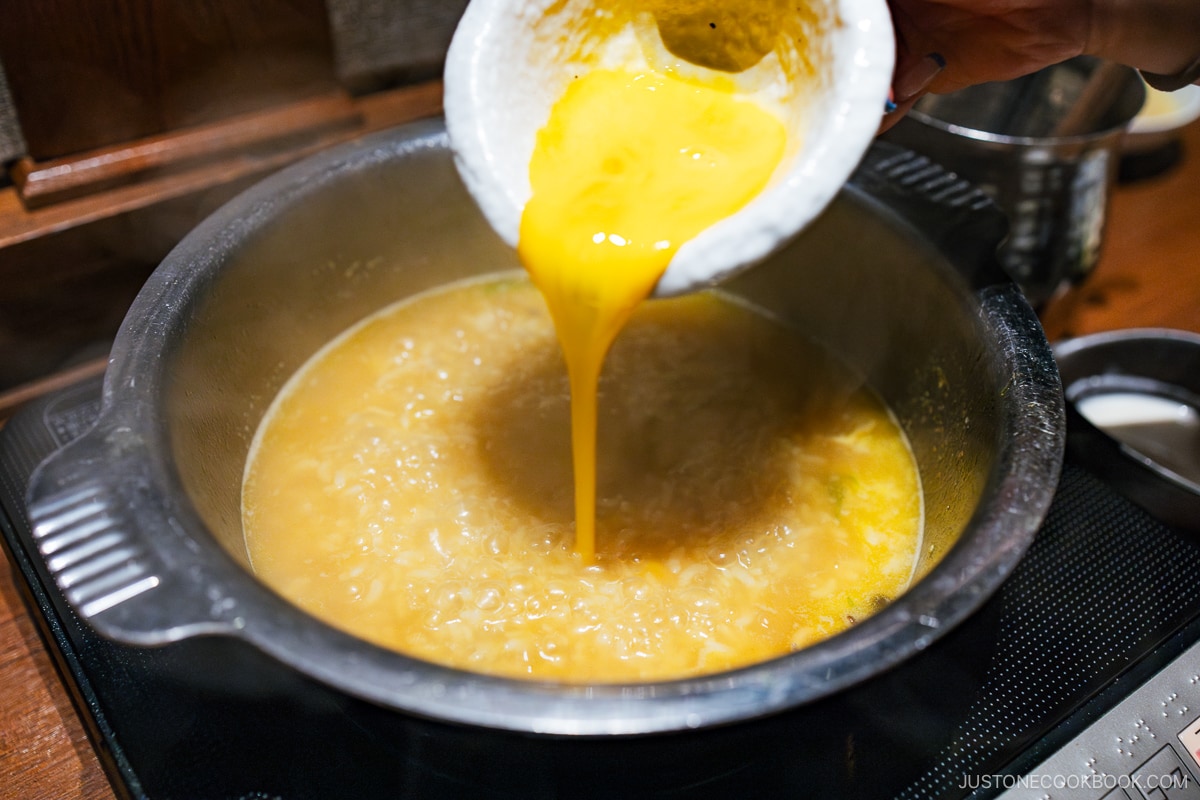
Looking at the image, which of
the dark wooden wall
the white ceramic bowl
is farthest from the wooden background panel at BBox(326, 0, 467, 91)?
the white ceramic bowl

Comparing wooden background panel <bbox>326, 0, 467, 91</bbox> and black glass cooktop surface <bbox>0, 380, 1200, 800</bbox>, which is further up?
wooden background panel <bbox>326, 0, 467, 91</bbox>

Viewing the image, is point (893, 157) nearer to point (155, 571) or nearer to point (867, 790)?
point (867, 790)

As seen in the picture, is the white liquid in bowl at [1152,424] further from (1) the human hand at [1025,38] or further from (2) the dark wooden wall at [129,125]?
(2) the dark wooden wall at [129,125]

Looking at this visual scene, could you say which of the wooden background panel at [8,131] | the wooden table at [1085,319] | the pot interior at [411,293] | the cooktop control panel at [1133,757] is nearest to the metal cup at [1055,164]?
the wooden table at [1085,319]

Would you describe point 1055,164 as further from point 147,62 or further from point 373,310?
point 147,62

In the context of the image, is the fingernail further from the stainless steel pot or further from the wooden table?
the wooden table

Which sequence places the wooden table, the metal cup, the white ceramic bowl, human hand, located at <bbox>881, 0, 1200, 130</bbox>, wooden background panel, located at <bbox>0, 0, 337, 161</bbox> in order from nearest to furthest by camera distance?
the white ceramic bowl, the wooden table, human hand, located at <bbox>881, 0, 1200, 130</bbox>, wooden background panel, located at <bbox>0, 0, 337, 161</bbox>, the metal cup

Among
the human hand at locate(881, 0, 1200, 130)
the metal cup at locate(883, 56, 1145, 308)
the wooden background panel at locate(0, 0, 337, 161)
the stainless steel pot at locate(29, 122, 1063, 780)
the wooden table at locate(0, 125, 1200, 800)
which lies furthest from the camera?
the metal cup at locate(883, 56, 1145, 308)

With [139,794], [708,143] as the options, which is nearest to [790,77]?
[708,143]
